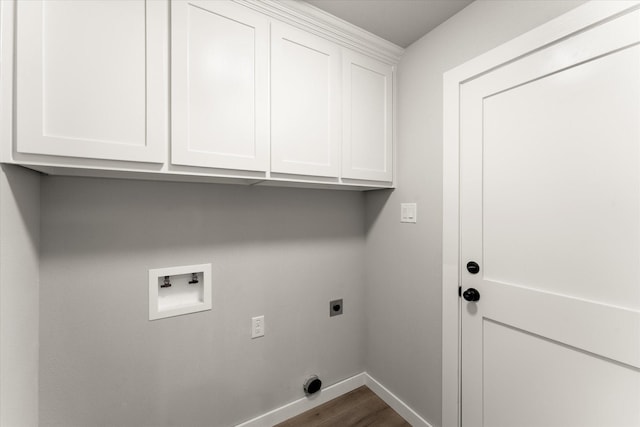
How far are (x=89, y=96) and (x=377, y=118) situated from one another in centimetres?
145

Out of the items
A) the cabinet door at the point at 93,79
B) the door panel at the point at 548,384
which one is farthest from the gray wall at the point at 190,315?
the door panel at the point at 548,384

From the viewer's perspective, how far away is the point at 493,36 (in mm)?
1282

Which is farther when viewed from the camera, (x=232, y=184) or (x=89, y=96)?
(x=232, y=184)

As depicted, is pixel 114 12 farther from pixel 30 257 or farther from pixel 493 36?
pixel 493 36

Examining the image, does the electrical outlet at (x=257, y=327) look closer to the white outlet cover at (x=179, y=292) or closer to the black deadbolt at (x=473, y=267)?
the white outlet cover at (x=179, y=292)

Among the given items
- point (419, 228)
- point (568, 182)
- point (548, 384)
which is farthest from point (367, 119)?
point (548, 384)

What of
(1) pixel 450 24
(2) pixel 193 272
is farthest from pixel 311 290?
(1) pixel 450 24

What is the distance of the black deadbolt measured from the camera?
4.44ft

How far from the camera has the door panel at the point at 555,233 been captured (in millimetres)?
925

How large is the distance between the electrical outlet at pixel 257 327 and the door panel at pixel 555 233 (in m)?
1.16

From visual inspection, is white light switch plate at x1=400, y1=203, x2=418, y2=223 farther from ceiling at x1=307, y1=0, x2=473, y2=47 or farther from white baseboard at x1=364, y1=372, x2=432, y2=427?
white baseboard at x1=364, y1=372, x2=432, y2=427

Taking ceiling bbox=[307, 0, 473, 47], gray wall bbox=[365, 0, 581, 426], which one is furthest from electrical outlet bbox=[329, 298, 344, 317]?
ceiling bbox=[307, 0, 473, 47]

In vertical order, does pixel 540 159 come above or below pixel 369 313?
above

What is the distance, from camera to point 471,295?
1.36 meters
